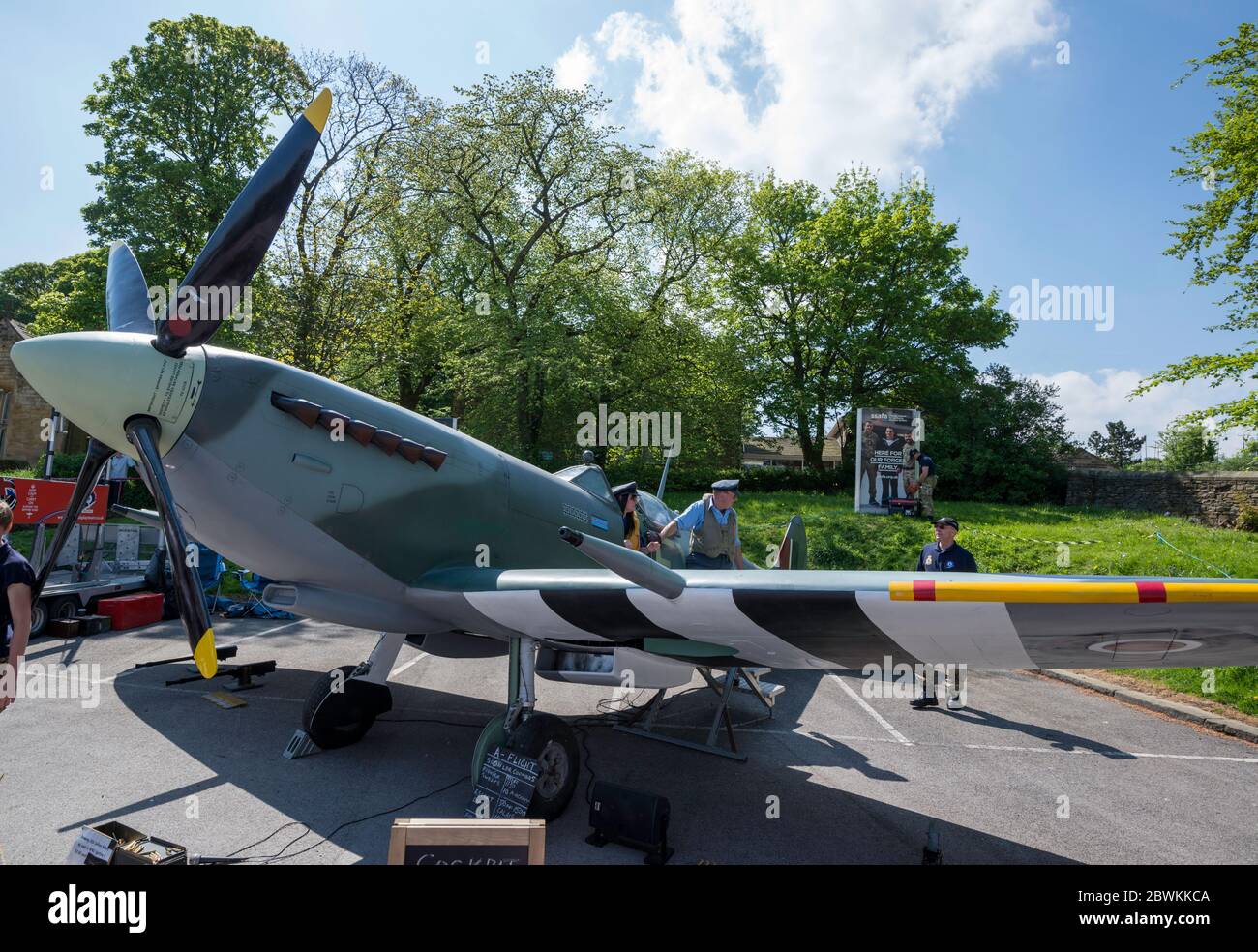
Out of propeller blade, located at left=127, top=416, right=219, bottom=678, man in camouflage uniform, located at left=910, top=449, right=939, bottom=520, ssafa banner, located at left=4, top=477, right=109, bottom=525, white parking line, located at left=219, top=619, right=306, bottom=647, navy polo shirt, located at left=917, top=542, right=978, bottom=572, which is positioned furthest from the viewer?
man in camouflage uniform, located at left=910, top=449, right=939, bottom=520

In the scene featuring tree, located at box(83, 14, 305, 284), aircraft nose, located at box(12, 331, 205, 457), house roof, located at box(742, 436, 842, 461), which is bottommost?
aircraft nose, located at box(12, 331, 205, 457)

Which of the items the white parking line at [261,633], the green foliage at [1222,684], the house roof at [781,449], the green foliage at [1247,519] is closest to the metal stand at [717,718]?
the green foliage at [1222,684]

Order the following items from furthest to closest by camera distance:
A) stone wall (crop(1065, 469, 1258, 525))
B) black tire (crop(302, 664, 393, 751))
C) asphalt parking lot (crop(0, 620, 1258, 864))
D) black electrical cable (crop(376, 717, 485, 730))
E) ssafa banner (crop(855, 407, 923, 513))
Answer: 1. ssafa banner (crop(855, 407, 923, 513))
2. stone wall (crop(1065, 469, 1258, 525))
3. black electrical cable (crop(376, 717, 485, 730))
4. black tire (crop(302, 664, 393, 751))
5. asphalt parking lot (crop(0, 620, 1258, 864))

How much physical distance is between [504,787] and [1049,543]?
13.8 metres

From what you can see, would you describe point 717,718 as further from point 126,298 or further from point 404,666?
point 126,298

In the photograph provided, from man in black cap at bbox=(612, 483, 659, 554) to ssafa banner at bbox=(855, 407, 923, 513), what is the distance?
13.0 m

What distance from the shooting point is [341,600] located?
4867mm

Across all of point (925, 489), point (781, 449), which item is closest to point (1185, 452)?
point (781, 449)

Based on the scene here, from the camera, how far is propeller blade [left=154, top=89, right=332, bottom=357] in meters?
3.98

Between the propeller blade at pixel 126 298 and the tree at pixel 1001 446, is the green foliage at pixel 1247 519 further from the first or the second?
the propeller blade at pixel 126 298

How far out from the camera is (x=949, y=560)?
7.20 meters

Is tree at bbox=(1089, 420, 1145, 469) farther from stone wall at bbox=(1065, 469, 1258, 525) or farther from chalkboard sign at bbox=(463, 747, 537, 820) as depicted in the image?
chalkboard sign at bbox=(463, 747, 537, 820)

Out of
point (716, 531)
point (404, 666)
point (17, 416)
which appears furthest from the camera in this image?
point (17, 416)

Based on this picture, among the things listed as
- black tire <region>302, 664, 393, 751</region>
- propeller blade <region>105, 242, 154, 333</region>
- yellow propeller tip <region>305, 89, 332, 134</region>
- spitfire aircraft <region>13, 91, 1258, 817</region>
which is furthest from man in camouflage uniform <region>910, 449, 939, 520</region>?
propeller blade <region>105, 242, 154, 333</region>
